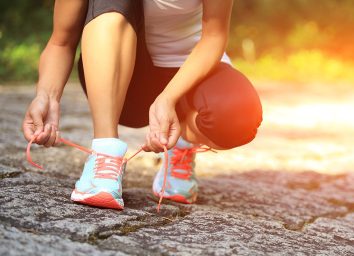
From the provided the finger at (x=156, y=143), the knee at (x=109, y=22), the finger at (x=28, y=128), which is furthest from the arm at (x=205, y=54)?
the finger at (x=28, y=128)

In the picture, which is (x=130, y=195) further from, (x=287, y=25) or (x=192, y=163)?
(x=287, y=25)

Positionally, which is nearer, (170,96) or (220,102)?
(170,96)

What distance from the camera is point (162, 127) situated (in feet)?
5.22

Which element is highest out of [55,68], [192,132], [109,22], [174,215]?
[109,22]

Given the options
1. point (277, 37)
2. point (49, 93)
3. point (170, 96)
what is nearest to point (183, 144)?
point (170, 96)

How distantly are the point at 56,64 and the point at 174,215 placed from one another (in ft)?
1.73

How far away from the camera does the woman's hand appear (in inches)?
62.4

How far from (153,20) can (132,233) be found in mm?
772

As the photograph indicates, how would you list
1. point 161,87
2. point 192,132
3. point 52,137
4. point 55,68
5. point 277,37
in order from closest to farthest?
1. point 52,137
2. point 55,68
3. point 192,132
4. point 161,87
5. point 277,37

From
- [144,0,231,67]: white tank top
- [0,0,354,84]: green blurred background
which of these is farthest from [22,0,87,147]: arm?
[0,0,354,84]: green blurred background

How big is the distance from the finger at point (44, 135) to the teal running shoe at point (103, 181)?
0.12 metres

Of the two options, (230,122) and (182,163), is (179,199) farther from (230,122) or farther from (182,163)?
(230,122)

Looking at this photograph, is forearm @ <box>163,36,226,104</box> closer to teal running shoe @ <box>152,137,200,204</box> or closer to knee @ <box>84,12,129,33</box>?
knee @ <box>84,12,129,33</box>

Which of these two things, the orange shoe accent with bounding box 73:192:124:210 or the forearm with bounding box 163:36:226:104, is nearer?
the orange shoe accent with bounding box 73:192:124:210
